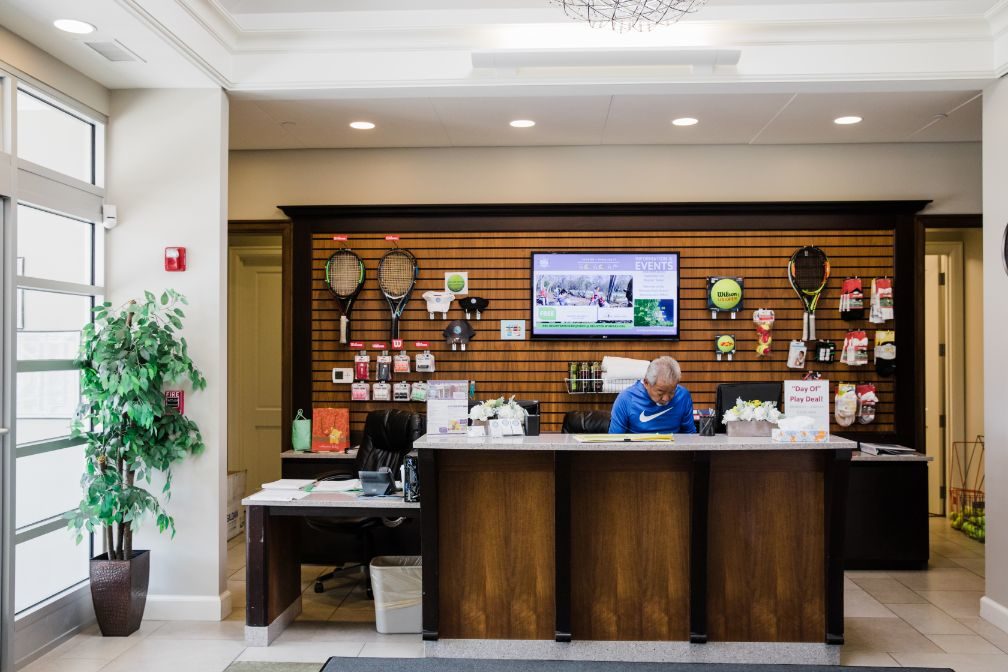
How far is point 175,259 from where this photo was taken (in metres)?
4.35

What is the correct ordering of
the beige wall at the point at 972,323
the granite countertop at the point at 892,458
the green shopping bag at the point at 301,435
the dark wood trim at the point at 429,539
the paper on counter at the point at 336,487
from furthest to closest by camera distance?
the beige wall at the point at 972,323
the green shopping bag at the point at 301,435
the granite countertop at the point at 892,458
the paper on counter at the point at 336,487
the dark wood trim at the point at 429,539

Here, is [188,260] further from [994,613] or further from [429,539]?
[994,613]

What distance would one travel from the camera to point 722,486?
3742mm

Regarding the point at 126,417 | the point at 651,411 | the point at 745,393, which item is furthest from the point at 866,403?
the point at 126,417

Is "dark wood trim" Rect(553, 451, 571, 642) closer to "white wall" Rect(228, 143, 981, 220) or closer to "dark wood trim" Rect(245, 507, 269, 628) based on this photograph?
"dark wood trim" Rect(245, 507, 269, 628)

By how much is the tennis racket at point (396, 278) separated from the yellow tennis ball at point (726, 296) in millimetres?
2199

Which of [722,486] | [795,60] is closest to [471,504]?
[722,486]

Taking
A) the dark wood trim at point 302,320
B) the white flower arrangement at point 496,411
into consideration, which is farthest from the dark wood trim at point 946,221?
the dark wood trim at point 302,320

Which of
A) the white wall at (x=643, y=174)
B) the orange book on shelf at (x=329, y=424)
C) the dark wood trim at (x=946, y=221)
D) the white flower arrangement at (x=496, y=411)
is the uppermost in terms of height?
the white wall at (x=643, y=174)

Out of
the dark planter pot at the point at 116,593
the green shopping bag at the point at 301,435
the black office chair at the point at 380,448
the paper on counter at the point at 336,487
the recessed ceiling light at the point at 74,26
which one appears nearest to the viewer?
the recessed ceiling light at the point at 74,26

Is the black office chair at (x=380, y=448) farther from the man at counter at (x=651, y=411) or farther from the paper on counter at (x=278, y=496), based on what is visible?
the man at counter at (x=651, y=411)

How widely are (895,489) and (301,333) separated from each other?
433cm

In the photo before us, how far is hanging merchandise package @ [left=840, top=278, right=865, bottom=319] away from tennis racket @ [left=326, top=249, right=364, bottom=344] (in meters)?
3.52

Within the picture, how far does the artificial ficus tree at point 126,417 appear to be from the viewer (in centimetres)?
390
